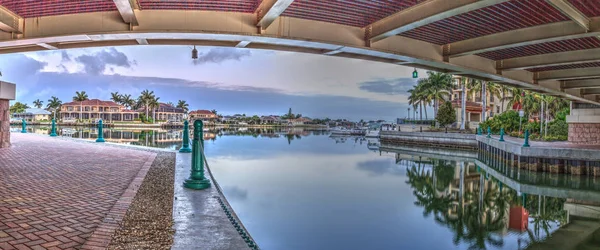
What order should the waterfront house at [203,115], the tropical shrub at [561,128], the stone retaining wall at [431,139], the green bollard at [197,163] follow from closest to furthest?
the green bollard at [197,163] → the tropical shrub at [561,128] → the stone retaining wall at [431,139] → the waterfront house at [203,115]

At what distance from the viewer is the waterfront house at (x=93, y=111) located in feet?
318

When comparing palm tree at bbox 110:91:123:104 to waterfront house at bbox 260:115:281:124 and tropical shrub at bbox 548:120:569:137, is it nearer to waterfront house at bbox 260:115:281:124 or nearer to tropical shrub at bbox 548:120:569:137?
waterfront house at bbox 260:115:281:124

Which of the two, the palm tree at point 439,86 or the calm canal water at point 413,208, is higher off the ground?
the palm tree at point 439,86

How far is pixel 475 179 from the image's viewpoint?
20.8 m

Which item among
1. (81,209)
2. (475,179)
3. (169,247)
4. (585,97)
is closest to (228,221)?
(169,247)

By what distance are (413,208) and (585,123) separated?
19207 millimetres

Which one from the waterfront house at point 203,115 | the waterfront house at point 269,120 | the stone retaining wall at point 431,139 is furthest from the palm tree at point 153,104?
the stone retaining wall at point 431,139

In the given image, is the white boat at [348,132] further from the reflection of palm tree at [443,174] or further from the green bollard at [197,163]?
the green bollard at [197,163]

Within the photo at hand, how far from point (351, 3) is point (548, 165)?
743 inches

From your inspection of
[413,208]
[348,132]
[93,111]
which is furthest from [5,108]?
[93,111]

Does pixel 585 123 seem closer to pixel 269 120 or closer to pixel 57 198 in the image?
pixel 57 198

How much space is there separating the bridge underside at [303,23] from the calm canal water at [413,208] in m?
4.78

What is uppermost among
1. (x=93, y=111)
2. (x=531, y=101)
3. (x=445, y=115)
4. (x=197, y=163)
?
(x=531, y=101)

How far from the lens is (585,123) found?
80.6 feet
